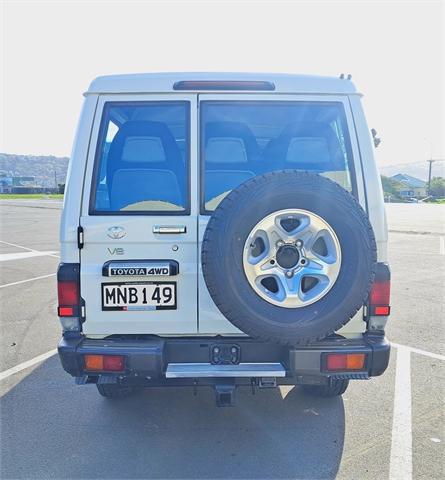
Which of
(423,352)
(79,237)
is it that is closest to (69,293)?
(79,237)

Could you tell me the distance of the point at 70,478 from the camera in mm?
2676

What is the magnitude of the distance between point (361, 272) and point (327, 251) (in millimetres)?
222

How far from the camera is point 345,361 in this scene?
8.81 ft

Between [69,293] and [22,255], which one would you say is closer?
[69,293]

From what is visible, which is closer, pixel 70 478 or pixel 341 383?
pixel 70 478

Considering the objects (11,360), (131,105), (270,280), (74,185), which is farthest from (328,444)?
(11,360)

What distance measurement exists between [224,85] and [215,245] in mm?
1053

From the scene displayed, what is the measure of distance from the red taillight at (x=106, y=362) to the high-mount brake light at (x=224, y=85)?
66.4 inches

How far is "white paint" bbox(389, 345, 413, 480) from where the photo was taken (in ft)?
9.02

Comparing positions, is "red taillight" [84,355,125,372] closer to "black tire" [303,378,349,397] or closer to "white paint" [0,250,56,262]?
"black tire" [303,378,349,397]

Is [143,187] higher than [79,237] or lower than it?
higher

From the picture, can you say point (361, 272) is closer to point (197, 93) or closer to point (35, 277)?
point (197, 93)

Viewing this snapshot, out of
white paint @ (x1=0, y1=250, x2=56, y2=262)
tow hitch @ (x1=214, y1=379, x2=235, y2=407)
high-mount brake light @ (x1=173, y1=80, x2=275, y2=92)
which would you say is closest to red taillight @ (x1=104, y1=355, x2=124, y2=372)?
tow hitch @ (x1=214, y1=379, x2=235, y2=407)

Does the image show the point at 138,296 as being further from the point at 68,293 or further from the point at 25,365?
the point at 25,365
